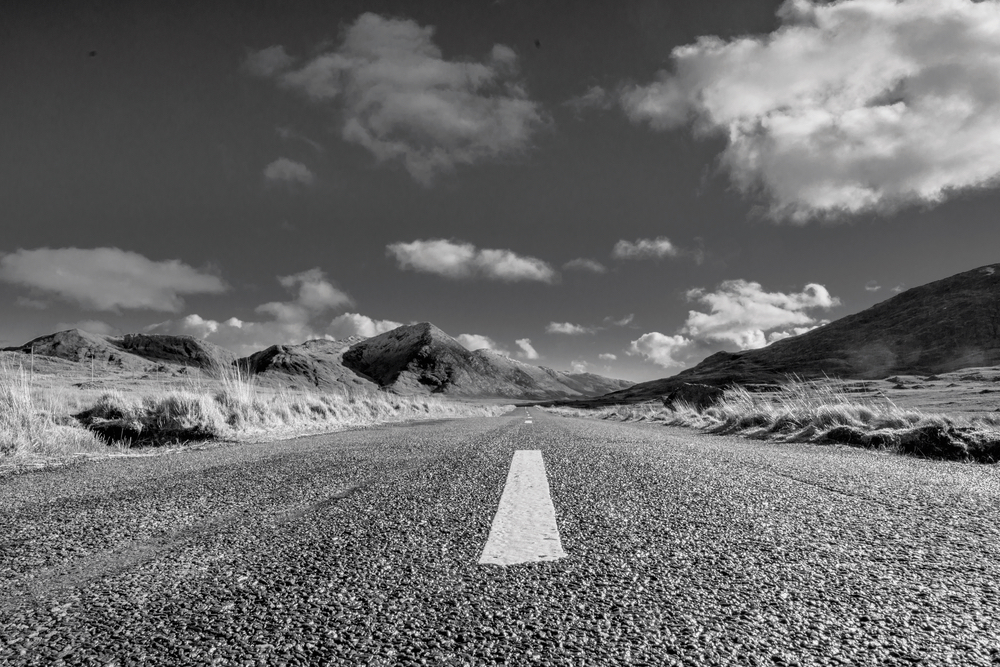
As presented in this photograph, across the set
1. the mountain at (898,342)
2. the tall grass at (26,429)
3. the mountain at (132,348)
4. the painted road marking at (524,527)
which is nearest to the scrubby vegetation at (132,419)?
the tall grass at (26,429)

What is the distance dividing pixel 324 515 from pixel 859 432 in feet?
24.7

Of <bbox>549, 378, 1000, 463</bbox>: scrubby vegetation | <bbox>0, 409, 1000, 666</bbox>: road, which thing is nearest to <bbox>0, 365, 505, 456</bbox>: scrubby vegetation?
<bbox>0, 409, 1000, 666</bbox>: road

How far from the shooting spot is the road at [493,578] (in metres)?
0.98

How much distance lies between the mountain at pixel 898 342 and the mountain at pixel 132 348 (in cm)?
13976

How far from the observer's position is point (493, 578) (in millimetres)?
1329

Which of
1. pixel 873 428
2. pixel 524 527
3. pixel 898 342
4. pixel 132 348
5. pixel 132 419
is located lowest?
pixel 873 428

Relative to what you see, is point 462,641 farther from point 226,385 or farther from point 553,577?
point 226,385

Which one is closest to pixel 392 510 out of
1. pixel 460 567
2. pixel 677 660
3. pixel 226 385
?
Answer: pixel 460 567

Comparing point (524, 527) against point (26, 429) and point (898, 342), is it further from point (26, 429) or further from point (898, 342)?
point (898, 342)

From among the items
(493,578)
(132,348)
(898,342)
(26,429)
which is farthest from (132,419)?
(132,348)

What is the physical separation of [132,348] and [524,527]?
756 ft

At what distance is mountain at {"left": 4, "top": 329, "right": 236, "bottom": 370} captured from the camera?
489 ft

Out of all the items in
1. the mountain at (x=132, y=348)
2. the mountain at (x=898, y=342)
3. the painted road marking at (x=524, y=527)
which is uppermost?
the mountain at (x=132, y=348)

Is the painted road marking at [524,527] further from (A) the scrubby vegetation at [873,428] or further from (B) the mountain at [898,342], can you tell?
(B) the mountain at [898,342]
